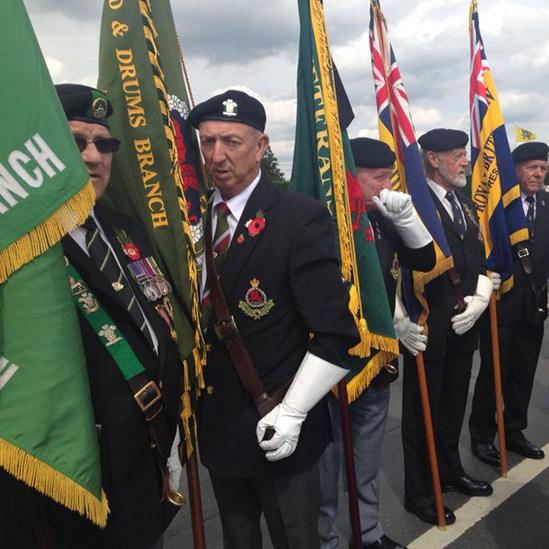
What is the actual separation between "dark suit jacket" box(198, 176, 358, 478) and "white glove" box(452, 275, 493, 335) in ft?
5.07

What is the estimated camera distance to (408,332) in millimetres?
3041

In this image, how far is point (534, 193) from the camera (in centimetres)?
415

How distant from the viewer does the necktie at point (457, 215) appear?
3.22 m

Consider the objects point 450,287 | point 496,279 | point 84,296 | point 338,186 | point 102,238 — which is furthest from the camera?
point 496,279

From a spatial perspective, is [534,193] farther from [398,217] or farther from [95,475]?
[95,475]

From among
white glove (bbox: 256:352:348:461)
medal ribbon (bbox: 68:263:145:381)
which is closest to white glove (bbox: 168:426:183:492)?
white glove (bbox: 256:352:348:461)

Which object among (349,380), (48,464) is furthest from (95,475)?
(349,380)

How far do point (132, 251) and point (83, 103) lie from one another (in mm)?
462

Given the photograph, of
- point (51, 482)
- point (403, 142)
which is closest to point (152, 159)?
point (51, 482)

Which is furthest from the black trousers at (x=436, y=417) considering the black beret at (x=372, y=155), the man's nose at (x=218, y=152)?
the man's nose at (x=218, y=152)

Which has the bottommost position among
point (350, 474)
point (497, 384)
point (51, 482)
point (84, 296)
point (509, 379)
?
point (509, 379)

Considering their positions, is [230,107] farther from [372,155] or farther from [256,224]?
[372,155]

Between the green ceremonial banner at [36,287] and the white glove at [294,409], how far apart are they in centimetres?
61

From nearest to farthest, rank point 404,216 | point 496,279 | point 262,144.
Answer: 1. point 262,144
2. point 404,216
3. point 496,279
